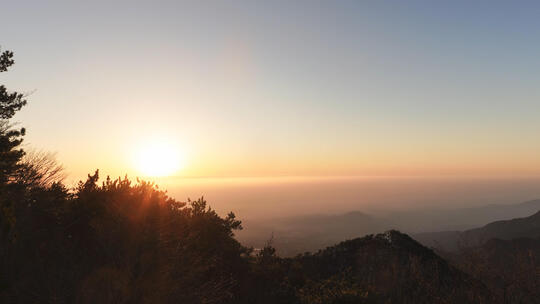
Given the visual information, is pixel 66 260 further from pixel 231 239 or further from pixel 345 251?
pixel 345 251

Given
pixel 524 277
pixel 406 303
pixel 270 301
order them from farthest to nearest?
pixel 270 301 → pixel 406 303 → pixel 524 277

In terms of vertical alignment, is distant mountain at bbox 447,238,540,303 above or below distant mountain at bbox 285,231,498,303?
above

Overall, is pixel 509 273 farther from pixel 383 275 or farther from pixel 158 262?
pixel 158 262

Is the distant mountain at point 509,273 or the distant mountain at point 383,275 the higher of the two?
the distant mountain at point 509,273

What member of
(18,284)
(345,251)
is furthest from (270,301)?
(345,251)

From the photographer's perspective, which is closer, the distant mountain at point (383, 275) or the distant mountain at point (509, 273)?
the distant mountain at point (509, 273)

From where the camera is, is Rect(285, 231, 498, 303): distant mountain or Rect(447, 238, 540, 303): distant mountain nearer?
Rect(447, 238, 540, 303): distant mountain
